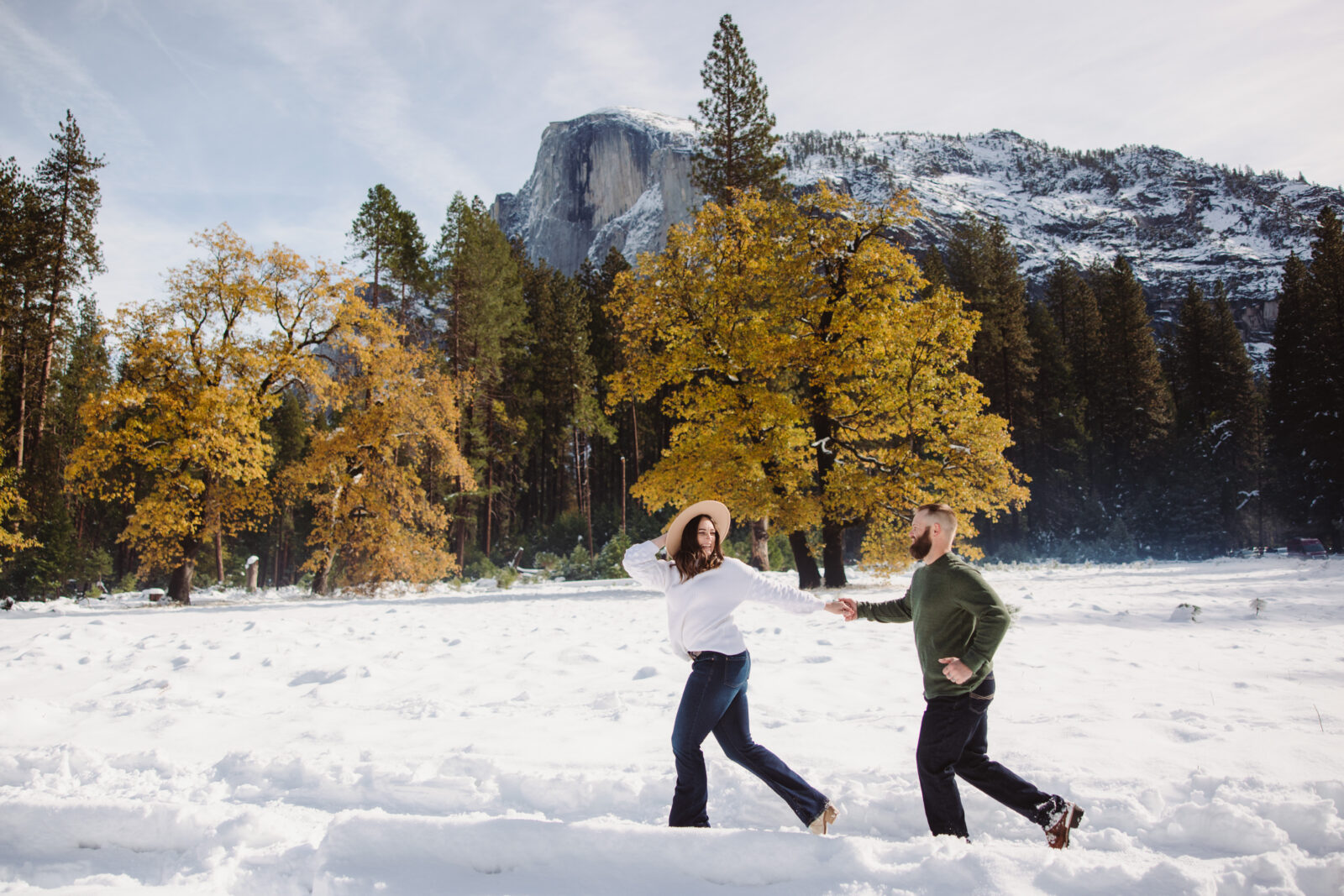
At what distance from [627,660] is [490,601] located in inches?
327

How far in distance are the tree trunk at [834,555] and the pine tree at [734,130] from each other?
1237cm

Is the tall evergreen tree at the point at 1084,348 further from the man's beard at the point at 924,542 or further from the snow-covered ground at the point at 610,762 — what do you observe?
the man's beard at the point at 924,542

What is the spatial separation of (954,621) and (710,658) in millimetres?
1228

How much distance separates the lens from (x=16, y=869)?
3.17 metres

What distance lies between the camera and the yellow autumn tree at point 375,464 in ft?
57.9

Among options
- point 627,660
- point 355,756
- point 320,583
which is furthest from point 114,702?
point 320,583

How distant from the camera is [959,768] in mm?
3379

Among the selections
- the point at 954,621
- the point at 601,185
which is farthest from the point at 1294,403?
the point at 601,185

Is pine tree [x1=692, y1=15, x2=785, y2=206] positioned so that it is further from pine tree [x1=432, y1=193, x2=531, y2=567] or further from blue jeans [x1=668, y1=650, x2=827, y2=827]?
blue jeans [x1=668, y1=650, x2=827, y2=827]

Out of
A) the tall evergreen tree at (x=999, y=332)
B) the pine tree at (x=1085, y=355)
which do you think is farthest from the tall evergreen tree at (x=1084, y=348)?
the tall evergreen tree at (x=999, y=332)

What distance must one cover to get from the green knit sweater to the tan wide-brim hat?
1.09m

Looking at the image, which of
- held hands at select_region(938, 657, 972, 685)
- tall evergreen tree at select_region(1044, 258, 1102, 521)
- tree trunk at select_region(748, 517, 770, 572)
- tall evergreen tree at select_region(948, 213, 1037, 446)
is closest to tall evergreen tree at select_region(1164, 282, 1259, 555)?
tall evergreen tree at select_region(1044, 258, 1102, 521)

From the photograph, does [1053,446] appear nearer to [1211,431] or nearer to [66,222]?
[1211,431]

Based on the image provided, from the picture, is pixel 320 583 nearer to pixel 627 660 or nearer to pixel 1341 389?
pixel 627 660
